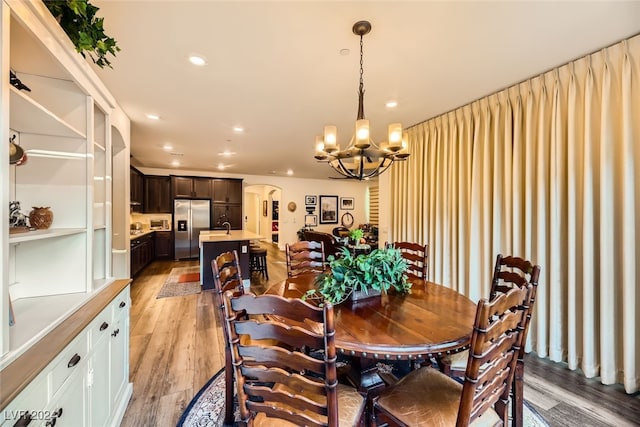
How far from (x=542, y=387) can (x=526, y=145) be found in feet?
7.18

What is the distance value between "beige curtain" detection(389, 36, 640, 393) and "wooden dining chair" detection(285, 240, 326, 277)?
Answer: 6.23 feet

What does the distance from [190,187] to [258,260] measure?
3509 millimetres

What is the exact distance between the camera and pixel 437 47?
209cm

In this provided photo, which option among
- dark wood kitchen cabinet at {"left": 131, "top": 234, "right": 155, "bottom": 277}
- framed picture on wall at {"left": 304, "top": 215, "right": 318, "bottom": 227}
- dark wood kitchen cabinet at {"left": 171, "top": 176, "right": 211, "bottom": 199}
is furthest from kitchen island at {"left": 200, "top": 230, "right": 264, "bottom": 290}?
framed picture on wall at {"left": 304, "top": 215, "right": 318, "bottom": 227}

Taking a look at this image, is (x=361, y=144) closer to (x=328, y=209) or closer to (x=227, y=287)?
(x=227, y=287)

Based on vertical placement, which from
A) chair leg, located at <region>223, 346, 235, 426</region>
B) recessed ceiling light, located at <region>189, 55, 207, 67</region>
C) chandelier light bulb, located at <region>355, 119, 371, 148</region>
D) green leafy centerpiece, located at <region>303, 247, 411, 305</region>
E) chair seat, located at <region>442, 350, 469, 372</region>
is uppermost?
recessed ceiling light, located at <region>189, 55, 207, 67</region>

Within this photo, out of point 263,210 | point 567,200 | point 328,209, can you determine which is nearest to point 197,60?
point 567,200

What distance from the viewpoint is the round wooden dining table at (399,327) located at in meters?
1.21

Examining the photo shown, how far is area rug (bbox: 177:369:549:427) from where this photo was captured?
176 cm

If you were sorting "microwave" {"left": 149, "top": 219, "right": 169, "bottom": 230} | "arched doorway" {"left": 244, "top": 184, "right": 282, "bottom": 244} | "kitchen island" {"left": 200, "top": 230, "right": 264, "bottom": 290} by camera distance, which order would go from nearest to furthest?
"kitchen island" {"left": 200, "top": 230, "right": 264, "bottom": 290}
"microwave" {"left": 149, "top": 219, "right": 169, "bottom": 230}
"arched doorway" {"left": 244, "top": 184, "right": 282, "bottom": 244}

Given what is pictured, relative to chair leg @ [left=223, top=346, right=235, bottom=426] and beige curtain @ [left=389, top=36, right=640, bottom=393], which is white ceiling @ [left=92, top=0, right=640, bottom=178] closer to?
beige curtain @ [left=389, top=36, right=640, bottom=393]

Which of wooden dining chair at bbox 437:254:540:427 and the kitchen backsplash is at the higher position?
the kitchen backsplash

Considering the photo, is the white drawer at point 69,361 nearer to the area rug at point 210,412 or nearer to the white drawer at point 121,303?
the white drawer at point 121,303

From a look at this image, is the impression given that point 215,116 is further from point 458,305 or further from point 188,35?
point 458,305
